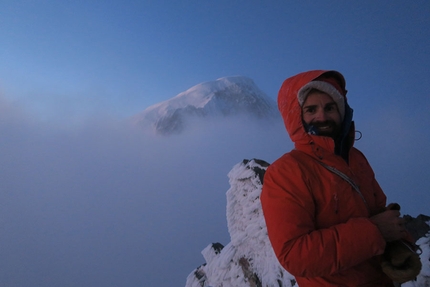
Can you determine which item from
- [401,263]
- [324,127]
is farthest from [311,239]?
[324,127]

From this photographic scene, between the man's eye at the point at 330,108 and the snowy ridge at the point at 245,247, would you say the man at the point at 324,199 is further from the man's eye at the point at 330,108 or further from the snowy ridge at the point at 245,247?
the snowy ridge at the point at 245,247

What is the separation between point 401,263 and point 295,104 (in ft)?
5.16

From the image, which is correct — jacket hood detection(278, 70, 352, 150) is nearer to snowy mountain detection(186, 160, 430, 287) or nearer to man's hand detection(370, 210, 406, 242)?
man's hand detection(370, 210, 406, 242)

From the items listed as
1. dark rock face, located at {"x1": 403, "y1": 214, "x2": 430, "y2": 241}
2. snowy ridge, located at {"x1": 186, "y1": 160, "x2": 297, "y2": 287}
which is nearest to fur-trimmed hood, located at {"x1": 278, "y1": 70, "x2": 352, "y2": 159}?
dark rock face, located at {"x1": 403, "y1": 214, "x2": 430, "y2": 241}

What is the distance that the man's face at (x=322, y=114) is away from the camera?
7.59 ft

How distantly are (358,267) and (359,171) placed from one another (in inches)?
35.3

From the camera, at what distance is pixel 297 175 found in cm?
199

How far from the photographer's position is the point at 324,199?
2023mm

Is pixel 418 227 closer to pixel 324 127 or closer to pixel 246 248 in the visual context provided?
pixel 246 248

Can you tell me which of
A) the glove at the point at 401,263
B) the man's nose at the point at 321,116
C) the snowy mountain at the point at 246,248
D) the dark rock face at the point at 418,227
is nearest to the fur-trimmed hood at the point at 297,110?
the man's nose at the point at 321,116

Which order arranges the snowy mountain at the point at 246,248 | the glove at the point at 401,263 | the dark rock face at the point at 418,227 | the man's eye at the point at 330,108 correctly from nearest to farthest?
the glove at the point at 401,263
the man's eye at the point at 330,108
the dark rock face at the point at 418,227
the snowy mountain at the point at 246,248

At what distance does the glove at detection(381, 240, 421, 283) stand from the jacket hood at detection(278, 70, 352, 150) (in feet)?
3.62

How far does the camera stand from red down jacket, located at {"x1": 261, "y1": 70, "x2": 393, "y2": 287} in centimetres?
177

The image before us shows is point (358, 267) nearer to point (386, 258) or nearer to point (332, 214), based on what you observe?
point (386, 258)
